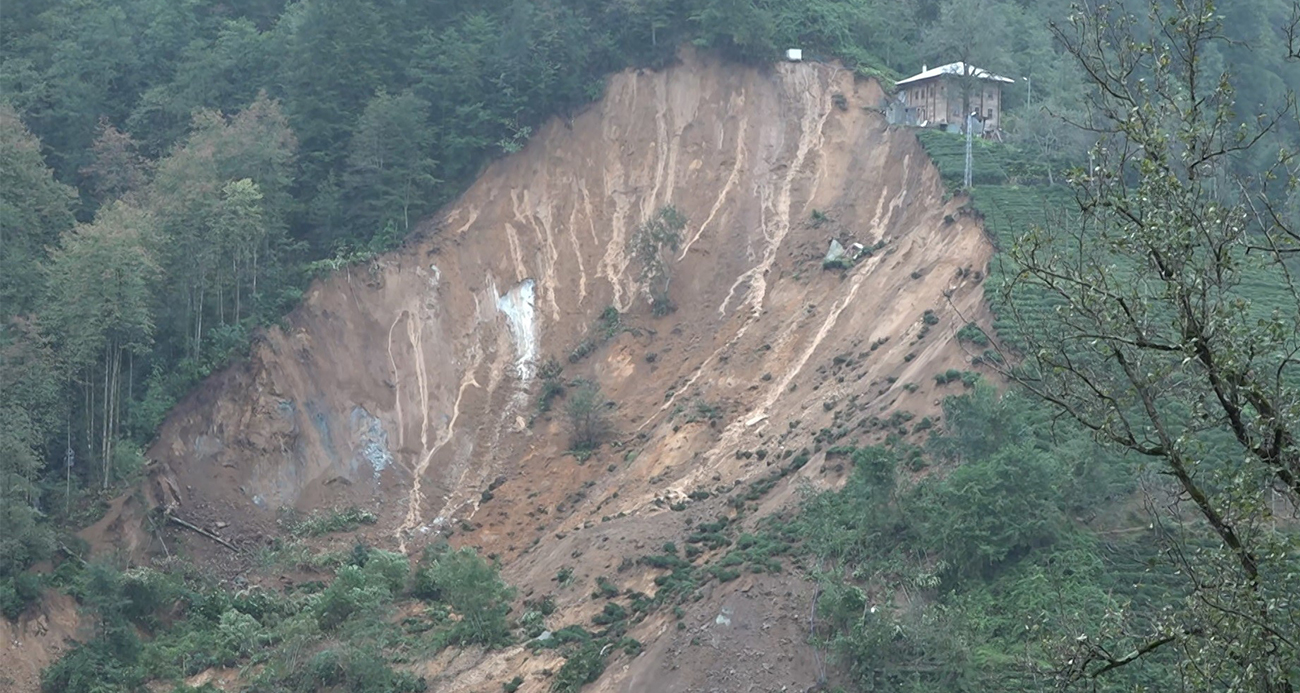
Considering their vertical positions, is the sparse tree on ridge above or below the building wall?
above

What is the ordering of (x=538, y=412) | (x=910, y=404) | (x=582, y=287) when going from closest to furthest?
(x=910, y=404)
(x=538, y=412)
(x=582, y=287)

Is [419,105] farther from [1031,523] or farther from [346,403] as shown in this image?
[1031,523]

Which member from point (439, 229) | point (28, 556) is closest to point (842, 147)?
point (439, 229)

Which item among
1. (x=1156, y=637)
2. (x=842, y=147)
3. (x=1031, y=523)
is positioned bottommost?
(x=1031, y=523)

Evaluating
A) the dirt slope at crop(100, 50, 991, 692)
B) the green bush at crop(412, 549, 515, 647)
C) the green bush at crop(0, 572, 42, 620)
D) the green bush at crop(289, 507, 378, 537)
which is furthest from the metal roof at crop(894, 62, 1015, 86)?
the green bush at crop(0, 572, 42, 620)

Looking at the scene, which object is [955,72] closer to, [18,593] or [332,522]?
[332,522]

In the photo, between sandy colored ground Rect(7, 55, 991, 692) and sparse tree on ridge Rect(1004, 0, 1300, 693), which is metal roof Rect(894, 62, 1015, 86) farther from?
sparse tree on ridge Rect(1004, 0, 1300, 693)

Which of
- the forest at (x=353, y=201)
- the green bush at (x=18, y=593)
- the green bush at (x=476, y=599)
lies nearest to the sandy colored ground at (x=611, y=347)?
the green bush at (x=476, y=599)
